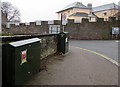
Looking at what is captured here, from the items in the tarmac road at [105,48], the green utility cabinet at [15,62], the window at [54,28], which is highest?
the window at [54,28]

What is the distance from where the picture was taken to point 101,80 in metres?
3.54

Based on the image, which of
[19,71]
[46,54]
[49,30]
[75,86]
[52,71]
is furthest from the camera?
[49,30]

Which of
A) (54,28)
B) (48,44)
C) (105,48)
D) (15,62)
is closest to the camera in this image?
(15,62)

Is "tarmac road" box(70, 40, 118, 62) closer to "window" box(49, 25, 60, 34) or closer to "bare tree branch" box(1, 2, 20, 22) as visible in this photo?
"window" box(49, 25, 60, 34)

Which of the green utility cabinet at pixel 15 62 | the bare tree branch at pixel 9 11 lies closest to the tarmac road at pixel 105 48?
the green utility cabinet at pixel 15 62

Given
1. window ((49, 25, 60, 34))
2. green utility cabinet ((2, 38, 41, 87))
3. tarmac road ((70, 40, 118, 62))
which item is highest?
window ((49, 25, 60, 34))

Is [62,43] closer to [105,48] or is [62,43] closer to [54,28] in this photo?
[105,48]

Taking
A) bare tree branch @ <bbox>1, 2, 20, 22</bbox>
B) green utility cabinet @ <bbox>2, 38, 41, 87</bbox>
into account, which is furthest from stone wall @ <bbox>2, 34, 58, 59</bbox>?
bare tree branch @ <bbox>1, 2, 20, 22</bbox>

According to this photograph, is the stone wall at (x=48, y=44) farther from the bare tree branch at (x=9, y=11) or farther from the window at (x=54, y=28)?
the bare tree branch at (x=9, y=11)

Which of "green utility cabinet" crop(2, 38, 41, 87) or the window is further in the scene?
the window

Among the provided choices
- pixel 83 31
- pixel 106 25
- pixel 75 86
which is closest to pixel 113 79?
pixel 75 86

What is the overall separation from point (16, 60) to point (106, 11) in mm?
49961

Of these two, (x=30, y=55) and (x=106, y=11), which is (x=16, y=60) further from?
(x=106, y=11)

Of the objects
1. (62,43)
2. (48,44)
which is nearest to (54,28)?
(62,43)
